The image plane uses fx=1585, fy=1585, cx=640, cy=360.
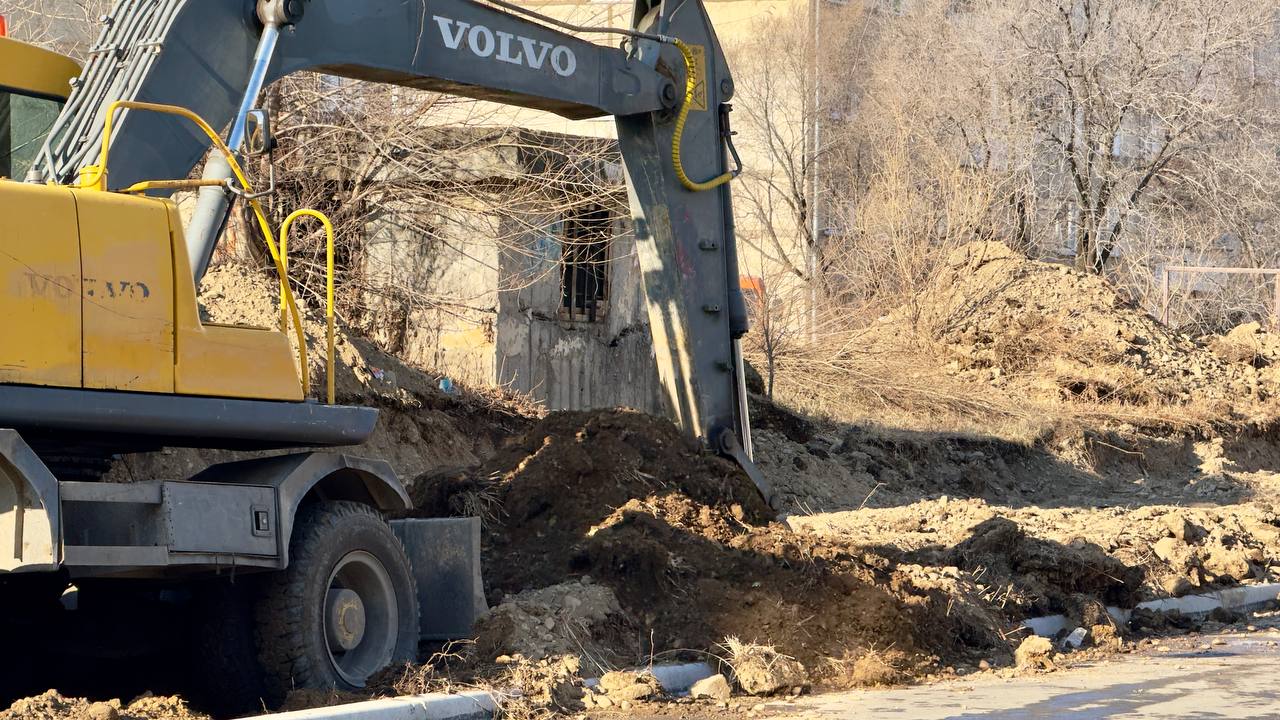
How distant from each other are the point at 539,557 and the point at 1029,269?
2018 cm

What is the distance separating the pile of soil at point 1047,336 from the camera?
92.0 ft

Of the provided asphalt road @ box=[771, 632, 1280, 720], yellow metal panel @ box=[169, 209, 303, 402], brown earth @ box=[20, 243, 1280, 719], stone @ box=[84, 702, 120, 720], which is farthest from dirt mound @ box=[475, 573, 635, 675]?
stone @ box=[84, 702, 120, 720]

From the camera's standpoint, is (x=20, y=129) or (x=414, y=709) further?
(x=20, y=129)

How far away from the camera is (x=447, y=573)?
31.7ft

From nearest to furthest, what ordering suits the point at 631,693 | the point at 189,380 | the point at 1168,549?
the point at 189,380
the point at 631,693
the point at 1168,549

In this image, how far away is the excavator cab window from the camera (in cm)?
801

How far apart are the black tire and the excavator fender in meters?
0.16

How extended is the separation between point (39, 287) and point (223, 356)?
3.35 feet

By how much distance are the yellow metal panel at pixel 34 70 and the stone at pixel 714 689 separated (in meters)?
4.82

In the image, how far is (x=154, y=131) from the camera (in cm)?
811

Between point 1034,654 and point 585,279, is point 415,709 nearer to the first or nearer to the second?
point 1034,654

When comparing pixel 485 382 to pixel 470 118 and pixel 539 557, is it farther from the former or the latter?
pixel 539 557

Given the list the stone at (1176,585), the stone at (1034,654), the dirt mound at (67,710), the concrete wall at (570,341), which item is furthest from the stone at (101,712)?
the concrete wall at (570,341)

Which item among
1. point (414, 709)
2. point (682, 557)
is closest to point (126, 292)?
point (414, 709)
